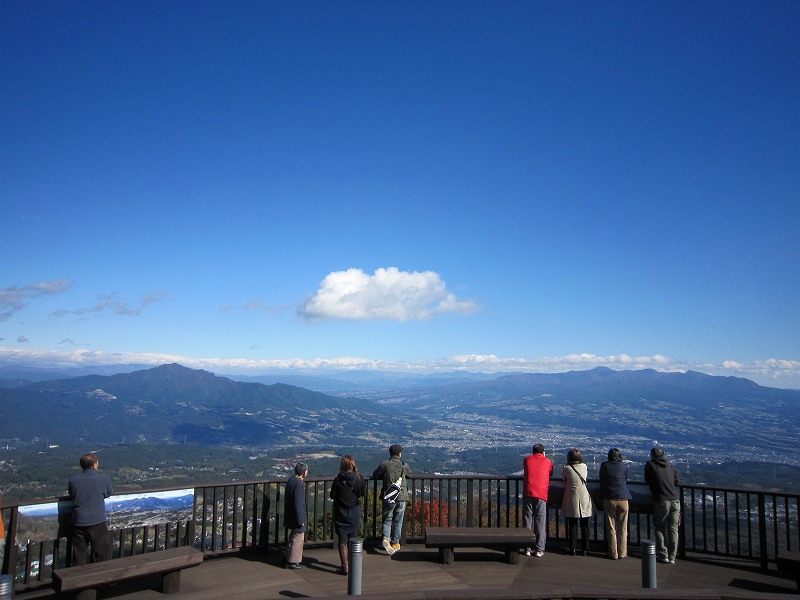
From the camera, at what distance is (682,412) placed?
19925 centimetres

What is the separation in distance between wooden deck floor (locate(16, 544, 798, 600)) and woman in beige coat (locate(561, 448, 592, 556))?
313mm

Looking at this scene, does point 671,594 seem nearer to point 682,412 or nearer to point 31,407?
point 31,407

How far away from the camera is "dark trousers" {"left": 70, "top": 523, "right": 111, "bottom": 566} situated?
6815 millimetres

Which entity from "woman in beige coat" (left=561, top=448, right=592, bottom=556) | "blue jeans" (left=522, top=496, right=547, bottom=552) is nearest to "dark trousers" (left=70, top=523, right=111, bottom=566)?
"blue jeans" (left=522, top=496, right=547, bottom=552)

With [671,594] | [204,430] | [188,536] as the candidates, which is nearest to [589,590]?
[671,594]

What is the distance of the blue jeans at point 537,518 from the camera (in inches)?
344

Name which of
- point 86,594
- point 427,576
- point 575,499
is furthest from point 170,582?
point 575,499

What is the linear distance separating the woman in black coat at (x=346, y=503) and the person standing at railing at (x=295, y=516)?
1.45 feet

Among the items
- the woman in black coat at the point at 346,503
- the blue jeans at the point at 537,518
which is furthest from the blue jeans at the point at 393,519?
the blue jeans at the point at 537,518

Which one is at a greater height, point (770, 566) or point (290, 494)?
point (290, 494)

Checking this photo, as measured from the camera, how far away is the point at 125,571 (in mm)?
6410

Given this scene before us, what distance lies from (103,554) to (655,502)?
7564 mm

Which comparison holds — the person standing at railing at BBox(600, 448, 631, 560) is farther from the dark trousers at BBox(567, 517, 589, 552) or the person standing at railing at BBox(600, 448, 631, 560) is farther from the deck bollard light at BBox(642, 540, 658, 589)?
the deck bollard light at BBox(642, 540, 658, 589)

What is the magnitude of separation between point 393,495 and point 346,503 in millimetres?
893
